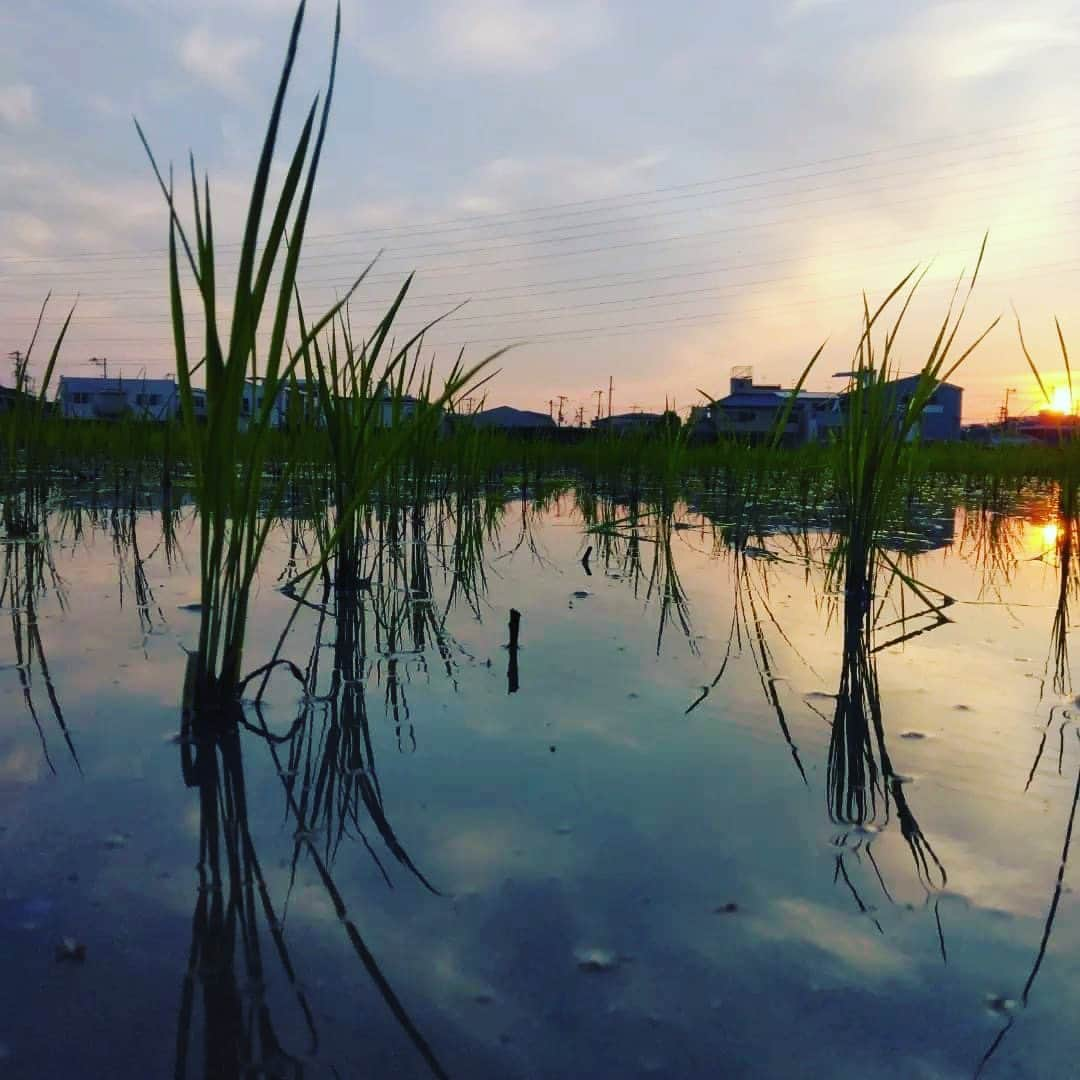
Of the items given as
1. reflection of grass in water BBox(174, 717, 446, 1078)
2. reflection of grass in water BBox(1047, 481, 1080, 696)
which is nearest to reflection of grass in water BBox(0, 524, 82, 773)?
reflection of grass in water BBox(174, 717, 446, 1078)

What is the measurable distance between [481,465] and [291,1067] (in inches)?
147

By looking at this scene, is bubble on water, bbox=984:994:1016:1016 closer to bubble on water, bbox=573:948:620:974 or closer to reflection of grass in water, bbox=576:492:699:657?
bubble on water, bbox=573:948:620:974

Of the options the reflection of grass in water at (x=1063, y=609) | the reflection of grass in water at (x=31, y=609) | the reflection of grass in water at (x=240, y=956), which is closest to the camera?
the reflection of grass in water at (x=240, y=956)

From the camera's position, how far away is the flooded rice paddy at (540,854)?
0.57 meters

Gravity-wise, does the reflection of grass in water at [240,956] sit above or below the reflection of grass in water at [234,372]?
below

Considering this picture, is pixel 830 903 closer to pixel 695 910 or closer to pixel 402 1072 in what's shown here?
pixel 695 910

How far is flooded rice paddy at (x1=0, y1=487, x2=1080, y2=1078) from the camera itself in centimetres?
57

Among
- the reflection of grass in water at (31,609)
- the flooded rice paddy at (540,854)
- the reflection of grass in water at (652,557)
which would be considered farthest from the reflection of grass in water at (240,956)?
the reflection of grass in water at (652,557)

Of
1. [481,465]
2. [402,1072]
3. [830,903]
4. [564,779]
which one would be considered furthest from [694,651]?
[481,465]

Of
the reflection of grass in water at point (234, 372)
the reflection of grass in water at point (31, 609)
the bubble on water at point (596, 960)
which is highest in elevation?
the reflection of grass in water at point (234, 372)

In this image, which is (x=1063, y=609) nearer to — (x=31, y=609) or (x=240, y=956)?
(x=240, y=956)

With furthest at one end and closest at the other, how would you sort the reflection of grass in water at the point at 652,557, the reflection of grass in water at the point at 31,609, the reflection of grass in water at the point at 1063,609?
the reflection of grass in water at the point at 652,557
the reflection of grass in water at the point at 1063,609
the reflection of grass in water at the point at 31,609

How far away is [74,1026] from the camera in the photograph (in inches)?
22.2

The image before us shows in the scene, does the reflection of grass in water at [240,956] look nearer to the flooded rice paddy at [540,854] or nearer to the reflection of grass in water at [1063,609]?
the flooded rice paddy at [540,854]
